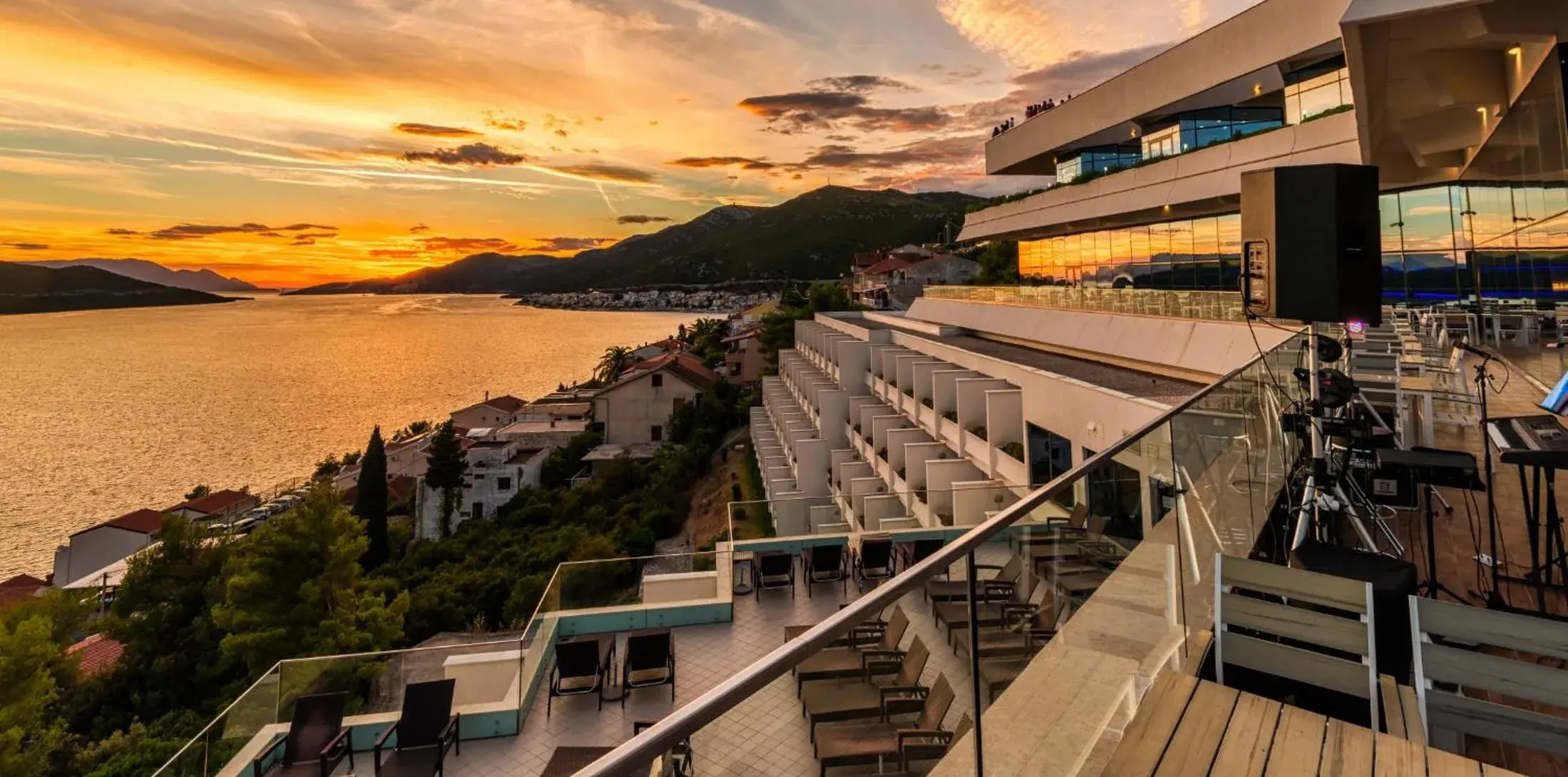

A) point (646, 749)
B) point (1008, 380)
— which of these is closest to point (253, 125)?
point (1008, 380)

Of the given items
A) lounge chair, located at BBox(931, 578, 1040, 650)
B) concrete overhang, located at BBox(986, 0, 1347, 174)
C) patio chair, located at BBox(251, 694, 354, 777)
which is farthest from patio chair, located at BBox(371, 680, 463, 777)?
concrete overhang, located at BBox(986, 0, 1347, 174)

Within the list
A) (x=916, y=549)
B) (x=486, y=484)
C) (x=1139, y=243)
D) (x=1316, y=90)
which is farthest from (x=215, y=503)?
(x=1316, y=90)

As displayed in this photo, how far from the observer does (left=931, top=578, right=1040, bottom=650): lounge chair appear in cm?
186

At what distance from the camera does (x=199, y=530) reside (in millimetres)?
29141

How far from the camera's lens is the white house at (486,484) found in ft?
152

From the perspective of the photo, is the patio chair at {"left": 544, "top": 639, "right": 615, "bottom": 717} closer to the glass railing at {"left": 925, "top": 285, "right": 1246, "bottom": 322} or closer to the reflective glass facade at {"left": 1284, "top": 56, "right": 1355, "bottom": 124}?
the glass railing at {"left": 925, "top": 285, "right": 1246, "bottom": 322}

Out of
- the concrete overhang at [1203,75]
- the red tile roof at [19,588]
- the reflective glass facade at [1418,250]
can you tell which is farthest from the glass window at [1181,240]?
the red tile roof at [19,588]

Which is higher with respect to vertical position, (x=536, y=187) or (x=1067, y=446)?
(x=536, y=187)

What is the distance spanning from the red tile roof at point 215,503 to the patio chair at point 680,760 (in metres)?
61.9

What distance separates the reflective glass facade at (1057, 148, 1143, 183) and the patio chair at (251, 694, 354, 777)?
29.0m

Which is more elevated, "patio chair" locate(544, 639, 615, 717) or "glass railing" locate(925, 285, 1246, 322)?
"glass railing" locate(925, 285, 1246, 322)

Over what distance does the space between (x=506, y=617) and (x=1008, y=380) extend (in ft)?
70.2

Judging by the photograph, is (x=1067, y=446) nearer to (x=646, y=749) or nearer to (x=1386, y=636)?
(x=1386, y=636)

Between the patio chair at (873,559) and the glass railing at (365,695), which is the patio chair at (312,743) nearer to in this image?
the glass railing at (365,695)
